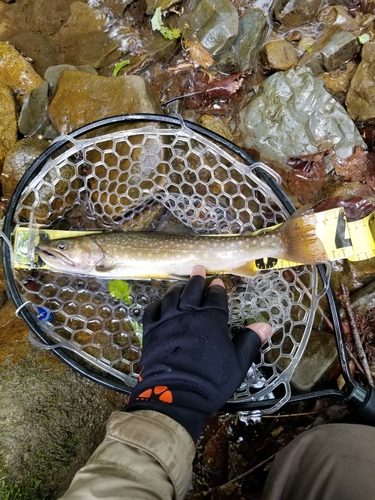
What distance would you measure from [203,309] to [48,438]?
1310 mm

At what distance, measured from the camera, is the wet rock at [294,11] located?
3773 millimetres

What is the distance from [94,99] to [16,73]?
1.02 m

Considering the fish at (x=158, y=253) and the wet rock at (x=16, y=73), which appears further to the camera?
the wet rock at (x=16, y=73)

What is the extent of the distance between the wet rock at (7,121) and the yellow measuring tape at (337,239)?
1101 mm

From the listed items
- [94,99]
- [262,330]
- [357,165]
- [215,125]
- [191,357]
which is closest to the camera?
[191,357]

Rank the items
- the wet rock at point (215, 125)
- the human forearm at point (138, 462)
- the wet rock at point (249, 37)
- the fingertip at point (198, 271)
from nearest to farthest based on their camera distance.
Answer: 1. the human forearm at point (138, 462)
2. the fingertip at point (198, 271)
3. the wet rock at point (215, 125)
4. the wet rock at point (249, 37)

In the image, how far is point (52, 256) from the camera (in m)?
2.86

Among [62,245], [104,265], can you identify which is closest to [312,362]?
→ [104,265]

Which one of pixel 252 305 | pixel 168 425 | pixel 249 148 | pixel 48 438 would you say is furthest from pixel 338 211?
pixel 48 438

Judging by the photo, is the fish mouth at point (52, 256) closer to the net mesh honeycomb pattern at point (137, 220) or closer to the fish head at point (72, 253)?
the fish head at point (72, 253)

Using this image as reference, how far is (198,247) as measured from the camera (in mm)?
2861

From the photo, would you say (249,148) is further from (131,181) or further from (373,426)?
(373,426)

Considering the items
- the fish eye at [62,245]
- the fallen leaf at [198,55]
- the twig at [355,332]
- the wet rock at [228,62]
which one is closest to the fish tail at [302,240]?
the twig at [355,332]

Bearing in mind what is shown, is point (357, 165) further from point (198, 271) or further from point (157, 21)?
point (157, 21)
